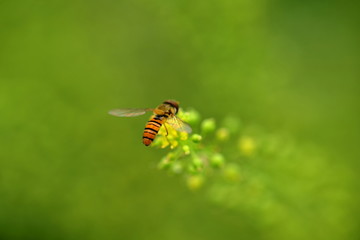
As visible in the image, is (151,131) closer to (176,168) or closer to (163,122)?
(163,122)

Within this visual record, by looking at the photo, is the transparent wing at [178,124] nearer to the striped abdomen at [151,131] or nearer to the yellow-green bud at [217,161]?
the striped abdomen at [151,131]

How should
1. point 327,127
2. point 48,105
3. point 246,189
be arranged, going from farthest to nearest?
1. point 327,127
2. point 48,105
3. point 246,189

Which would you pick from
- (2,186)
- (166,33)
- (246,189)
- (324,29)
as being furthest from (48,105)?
(324,29)

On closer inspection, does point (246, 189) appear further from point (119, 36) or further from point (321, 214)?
point (119, 36)

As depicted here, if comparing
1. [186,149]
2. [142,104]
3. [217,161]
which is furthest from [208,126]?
[142,104]

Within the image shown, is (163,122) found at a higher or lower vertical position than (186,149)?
higher

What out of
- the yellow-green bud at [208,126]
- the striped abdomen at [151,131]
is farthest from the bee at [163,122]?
the yellow-green bud at [208,126]

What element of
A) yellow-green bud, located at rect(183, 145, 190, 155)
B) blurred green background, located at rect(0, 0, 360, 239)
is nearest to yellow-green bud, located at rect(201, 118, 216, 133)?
yellow-green bud, located at rect(183, 145, 190, 155)
